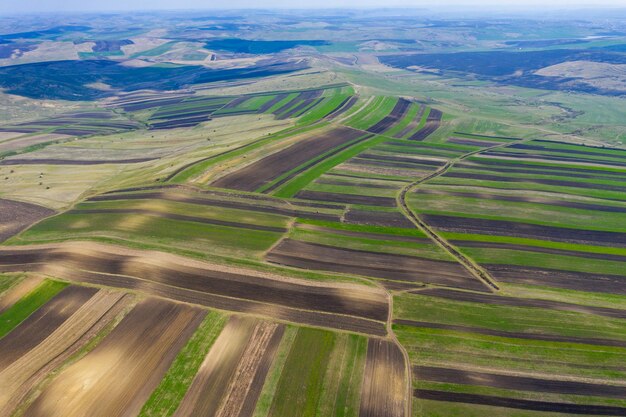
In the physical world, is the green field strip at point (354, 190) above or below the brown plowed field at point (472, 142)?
below

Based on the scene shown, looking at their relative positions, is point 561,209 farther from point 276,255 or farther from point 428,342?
point 276,255

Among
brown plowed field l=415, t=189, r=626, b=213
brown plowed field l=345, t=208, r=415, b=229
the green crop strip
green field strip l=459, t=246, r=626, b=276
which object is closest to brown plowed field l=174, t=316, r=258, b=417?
brown plowed field l=345, t=208, r=415, b=229

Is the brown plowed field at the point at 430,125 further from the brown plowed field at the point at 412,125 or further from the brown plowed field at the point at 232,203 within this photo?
the brown plowed field at the point at 232,203

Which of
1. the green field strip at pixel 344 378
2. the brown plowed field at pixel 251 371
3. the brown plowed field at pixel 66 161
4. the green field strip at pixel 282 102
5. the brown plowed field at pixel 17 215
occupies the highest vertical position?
the green field strip at pixel 344 378

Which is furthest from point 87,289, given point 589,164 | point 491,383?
point 589,164

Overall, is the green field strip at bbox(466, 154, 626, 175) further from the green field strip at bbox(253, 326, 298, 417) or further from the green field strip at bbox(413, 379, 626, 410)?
the green field strip at bbox(253, 326, 298, 417)

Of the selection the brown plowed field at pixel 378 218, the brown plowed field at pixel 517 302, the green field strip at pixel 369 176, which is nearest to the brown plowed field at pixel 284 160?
the green field strip at pixel 369 176

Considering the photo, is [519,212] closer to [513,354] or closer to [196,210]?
[513,354]

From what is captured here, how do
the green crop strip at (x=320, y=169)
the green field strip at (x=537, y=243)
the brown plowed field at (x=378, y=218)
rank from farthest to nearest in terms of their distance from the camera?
the green crop strip at (x=320, y=169) < the brown plowed field at (x=378, y=218) < the green field strip at (x=537, y=243)
